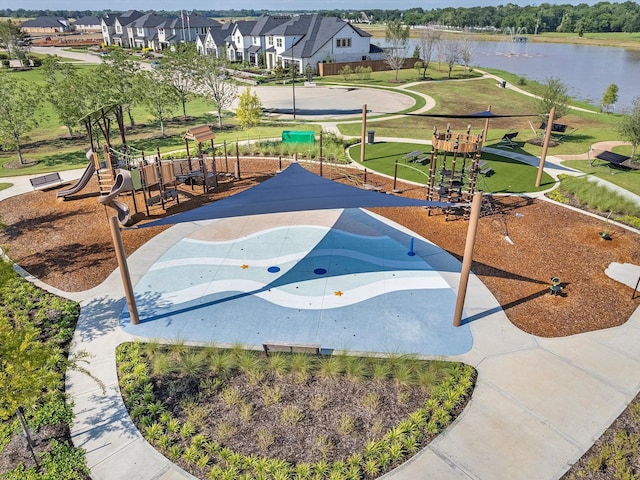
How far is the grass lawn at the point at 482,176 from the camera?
20.7m

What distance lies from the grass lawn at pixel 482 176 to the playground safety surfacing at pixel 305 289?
631 cm

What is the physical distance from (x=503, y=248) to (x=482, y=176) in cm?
747

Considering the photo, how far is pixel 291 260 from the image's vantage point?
14.7m

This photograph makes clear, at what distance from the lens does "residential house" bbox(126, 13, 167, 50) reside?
3794 inches

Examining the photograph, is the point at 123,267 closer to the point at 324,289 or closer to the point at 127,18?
the point at 324,289

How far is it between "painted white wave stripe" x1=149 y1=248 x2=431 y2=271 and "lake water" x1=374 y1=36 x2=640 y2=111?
41.0 m

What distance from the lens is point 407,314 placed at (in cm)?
1195

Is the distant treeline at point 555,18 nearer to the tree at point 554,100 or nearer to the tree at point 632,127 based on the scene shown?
the tree at point 554,100

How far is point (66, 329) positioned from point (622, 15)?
6800 inches

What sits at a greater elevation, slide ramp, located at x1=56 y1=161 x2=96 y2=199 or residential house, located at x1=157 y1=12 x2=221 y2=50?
residential house, located at x1=157 y1=12 x2=221 y2=50

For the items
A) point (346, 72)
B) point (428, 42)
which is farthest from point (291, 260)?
point (428, 42)

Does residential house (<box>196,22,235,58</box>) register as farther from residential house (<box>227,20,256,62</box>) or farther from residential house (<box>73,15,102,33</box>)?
residential house (<box>73,15,102,33</box>)

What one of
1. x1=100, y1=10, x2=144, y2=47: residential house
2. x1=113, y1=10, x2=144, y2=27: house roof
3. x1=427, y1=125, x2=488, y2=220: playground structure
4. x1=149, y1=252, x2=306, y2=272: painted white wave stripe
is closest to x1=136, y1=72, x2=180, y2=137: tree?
x1=149, y1=252, x2=306, y2=272: painted white wave stripe

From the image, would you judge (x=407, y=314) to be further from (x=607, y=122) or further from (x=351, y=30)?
(x=351, y=30)
